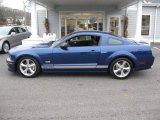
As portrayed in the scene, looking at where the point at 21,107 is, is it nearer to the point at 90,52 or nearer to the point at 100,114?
the point at 100,114

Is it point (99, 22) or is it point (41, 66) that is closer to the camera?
point (41, 66)

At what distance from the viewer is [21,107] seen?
438 centimetres

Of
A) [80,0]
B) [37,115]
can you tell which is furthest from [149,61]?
[80,0]

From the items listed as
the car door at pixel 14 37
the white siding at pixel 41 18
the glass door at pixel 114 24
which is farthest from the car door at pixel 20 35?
the glass door at pixel 114 24

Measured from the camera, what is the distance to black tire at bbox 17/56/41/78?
6.56 meters

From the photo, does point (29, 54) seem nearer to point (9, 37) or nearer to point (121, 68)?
point (121, 68)

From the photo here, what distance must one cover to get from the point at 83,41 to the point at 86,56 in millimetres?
539

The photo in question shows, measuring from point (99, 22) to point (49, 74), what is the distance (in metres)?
10.6

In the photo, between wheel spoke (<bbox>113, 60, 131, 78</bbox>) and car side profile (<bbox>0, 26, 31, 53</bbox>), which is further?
car side profile (<bbox>0, 26, 31, 53</bbox>)

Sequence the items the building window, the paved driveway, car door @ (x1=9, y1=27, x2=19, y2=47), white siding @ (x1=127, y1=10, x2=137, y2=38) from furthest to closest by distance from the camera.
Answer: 1. the building window
2. white siding @ (x1=127, y1=10, x2=137, y2=38)
3. car door @ (x1=9, y1=27, x2=19, y2=47)
4. the paved driveway

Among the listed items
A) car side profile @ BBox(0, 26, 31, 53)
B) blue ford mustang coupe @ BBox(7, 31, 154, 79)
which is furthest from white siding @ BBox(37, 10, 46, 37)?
blue ford mustang coupe @ BBox(7, 31, 154, 79)

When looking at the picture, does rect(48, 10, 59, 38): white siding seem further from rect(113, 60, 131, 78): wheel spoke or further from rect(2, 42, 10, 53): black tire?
rect(113, 60, 131, 78): wheel spoke

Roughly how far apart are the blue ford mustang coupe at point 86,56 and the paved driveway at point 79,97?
32cm

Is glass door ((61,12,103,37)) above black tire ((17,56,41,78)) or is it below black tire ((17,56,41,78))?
above
